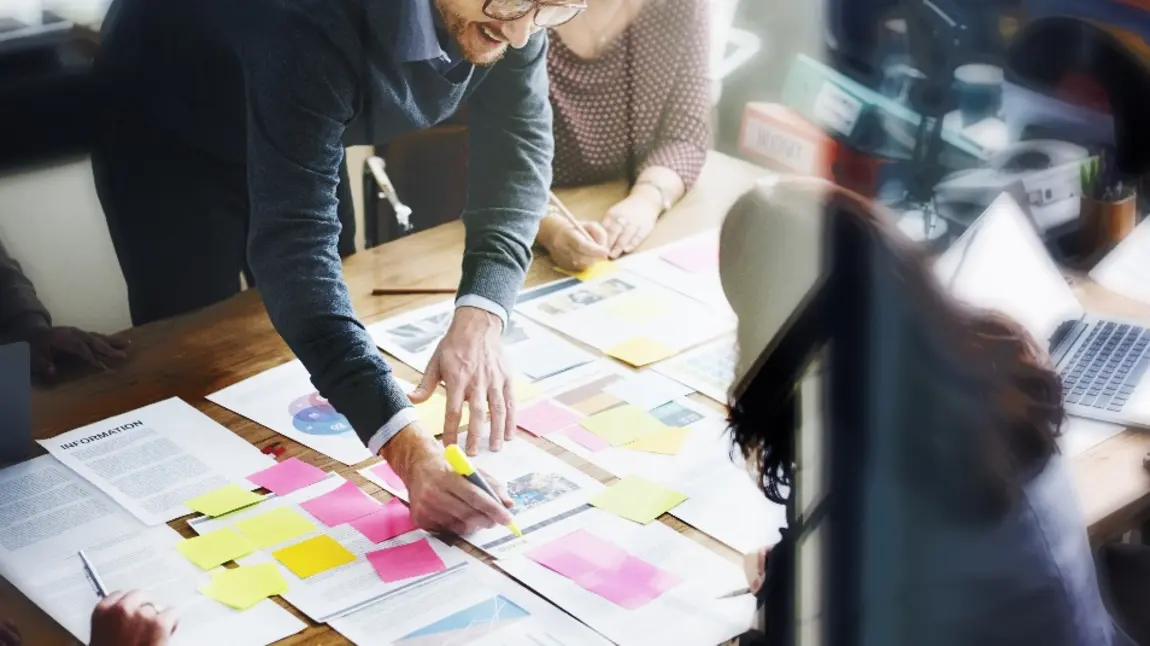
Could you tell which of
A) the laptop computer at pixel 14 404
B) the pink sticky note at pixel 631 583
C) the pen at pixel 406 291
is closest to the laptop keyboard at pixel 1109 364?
the pink sticky note at pixel 631 583

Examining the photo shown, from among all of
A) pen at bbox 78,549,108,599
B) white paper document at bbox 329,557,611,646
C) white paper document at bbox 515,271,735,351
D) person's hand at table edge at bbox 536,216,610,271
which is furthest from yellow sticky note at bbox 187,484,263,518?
person's hand at table edge at bbox 536,216,610,271

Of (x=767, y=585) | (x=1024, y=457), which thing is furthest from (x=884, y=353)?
(x=767, y=585)

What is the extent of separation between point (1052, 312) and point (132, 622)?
83 centimetres

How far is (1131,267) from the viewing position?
1.18 metres

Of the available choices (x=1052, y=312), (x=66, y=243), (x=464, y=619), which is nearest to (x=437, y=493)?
(x=464, y=619)

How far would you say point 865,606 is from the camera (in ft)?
3.32

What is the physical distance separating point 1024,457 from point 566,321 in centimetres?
67

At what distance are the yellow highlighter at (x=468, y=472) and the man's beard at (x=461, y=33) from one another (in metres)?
0.43

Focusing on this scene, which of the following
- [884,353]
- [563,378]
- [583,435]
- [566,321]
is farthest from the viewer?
[566,321]

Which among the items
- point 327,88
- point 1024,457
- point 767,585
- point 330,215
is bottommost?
point 767,585

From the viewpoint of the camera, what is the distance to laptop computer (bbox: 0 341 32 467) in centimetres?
122

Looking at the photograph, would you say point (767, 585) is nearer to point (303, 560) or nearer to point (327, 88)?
point (303, 560)

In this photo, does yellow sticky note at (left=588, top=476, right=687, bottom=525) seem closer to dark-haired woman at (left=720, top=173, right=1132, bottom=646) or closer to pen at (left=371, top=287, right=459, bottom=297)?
dark-haired woman at (left=720, top=173, right=1132, bottom=646)

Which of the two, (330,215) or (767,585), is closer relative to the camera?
(767,585)
